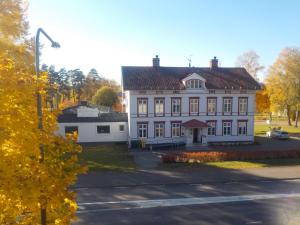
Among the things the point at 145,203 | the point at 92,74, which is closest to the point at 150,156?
the point at 145,203

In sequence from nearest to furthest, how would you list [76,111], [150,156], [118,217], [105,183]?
1. [118,217]
2. [105,183]
3. [150,156]
4. [76,111]

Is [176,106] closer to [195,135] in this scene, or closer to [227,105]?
[195,135]

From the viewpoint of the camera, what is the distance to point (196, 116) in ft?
131

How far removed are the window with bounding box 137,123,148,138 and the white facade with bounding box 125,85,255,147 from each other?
277 millimetres

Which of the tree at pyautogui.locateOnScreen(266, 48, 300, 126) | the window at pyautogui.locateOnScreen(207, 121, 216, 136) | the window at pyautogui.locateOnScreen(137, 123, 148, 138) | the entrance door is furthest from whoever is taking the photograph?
the tree at pyautogui.locateOnScreen(266, 48, 300, 126)

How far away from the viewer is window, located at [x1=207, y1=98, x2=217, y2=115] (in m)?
40.0

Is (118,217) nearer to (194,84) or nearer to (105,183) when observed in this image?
(105,183)

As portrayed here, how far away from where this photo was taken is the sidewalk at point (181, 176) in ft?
72.1

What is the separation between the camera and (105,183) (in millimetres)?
21859

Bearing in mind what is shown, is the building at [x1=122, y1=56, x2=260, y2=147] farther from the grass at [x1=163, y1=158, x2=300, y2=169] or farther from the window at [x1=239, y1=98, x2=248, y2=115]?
the grass at [x1=163, y1=158, x2=300, y2=169]

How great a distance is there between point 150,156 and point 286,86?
36.1 metres

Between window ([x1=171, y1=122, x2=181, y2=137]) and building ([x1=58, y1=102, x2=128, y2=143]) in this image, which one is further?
building ([x1=58, y1=102, x2=128, y2=143])

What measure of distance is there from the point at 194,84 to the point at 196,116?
4189mm

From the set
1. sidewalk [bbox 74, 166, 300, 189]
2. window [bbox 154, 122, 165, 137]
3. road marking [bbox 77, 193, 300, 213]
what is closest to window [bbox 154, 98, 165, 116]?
window [bbox 154, 122, 165, 137]
